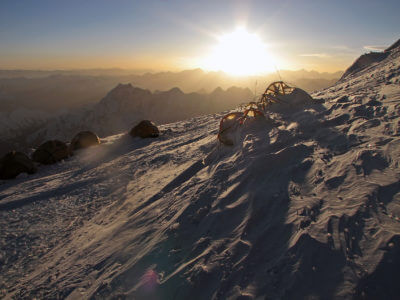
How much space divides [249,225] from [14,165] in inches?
346

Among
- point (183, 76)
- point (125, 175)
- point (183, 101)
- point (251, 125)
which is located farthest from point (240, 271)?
point (183, 76)

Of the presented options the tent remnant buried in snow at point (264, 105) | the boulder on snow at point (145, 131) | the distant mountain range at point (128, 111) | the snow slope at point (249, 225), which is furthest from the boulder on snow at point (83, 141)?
the distant mountain range at point (128, 111)

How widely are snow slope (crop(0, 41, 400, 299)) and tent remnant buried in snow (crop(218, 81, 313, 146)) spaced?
371mm

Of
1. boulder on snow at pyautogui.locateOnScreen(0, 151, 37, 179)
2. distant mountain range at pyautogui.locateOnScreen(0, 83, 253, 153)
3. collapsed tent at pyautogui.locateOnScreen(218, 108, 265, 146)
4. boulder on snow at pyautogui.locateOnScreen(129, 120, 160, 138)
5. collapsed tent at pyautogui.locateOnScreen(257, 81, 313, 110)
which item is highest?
collapsed tent at pyautogui.locateOnScreen(257, 81, 313, 110)

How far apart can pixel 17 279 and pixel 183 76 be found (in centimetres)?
20160

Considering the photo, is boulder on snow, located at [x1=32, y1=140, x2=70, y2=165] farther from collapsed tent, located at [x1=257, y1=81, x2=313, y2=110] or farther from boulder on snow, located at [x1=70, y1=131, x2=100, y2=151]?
collapsed tent, located at [x1=257, y1=81, x2=313, y2=110]

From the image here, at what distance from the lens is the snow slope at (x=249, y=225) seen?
6.17ft

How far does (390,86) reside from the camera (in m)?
5.18

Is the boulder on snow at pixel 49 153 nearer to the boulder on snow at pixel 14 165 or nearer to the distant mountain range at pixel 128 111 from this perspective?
the boulder on snow at pixel 14 165

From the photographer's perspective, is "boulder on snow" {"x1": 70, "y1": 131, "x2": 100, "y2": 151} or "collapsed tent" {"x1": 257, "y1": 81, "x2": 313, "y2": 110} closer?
"collapsed tent" {"x1": 257, "y1": 81, "x2": 313, "y2": 110}

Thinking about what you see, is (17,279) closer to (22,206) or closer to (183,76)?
(22,206)

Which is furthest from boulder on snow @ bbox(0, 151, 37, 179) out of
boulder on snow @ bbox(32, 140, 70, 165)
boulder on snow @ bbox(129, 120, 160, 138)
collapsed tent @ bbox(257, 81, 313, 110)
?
collapsed tent @ bbox(257, 81, 313, 110)

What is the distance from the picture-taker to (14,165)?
8.18m

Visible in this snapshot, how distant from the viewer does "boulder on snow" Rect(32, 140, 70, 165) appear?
9.34 meters
